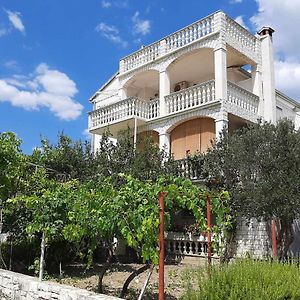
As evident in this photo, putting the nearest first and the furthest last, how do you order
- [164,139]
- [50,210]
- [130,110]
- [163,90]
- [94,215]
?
[94,215] < [50,210] < [164,139] < [163,90] < [130,110]

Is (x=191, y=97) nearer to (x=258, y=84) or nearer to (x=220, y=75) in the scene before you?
(x=220, y=75)

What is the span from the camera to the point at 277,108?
59.8 feet

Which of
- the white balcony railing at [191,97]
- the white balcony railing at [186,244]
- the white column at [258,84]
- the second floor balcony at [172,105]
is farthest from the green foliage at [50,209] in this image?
the white column at [258,84]

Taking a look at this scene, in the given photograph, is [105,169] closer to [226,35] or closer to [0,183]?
[0,183]

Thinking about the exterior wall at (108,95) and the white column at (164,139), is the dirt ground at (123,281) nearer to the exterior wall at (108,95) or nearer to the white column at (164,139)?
the white column at (164,139)

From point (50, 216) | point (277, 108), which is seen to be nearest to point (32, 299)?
point (50, 216)

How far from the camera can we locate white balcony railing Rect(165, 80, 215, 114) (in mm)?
15859

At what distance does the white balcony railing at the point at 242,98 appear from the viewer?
15719mm

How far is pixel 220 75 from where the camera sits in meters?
15.4

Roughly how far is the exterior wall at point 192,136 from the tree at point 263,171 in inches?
129

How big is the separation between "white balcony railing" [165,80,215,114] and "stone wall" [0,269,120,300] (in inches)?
403

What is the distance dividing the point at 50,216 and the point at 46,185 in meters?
2.31

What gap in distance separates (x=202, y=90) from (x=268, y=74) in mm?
3506

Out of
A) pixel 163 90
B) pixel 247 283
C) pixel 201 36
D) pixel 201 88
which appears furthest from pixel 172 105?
pixel 247 283
